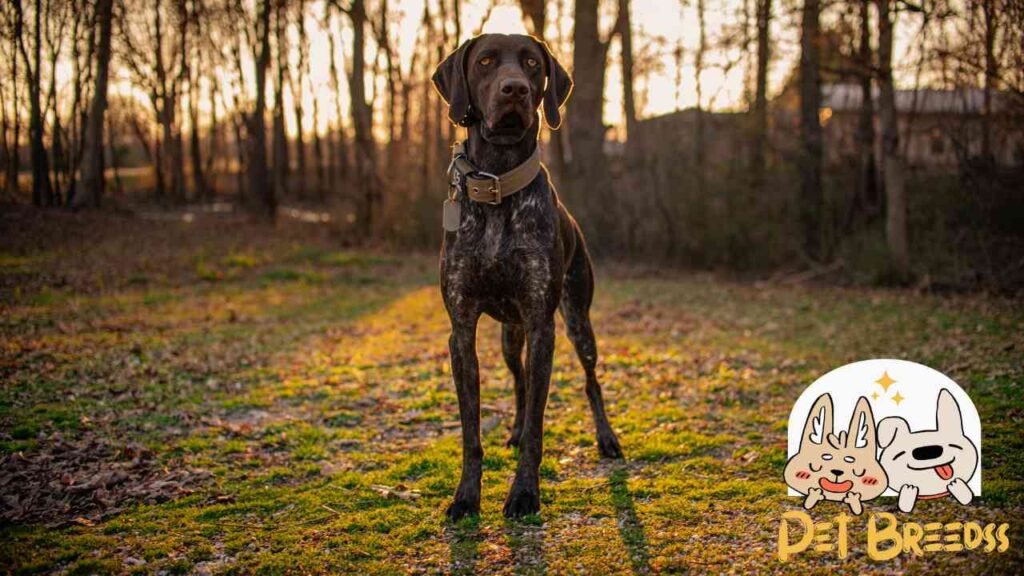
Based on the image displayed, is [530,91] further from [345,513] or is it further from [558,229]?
[345,513]

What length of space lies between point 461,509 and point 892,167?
37.2 ft

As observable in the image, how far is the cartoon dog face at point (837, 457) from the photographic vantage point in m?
3.46

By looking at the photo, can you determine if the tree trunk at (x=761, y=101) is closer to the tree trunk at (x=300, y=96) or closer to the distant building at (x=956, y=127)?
the distant building at (x=956, y=127)

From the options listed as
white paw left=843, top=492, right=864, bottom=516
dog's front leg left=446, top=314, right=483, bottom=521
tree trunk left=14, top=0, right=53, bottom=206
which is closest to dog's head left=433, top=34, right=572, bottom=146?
dog's front leg left=446, top=314, right=483, bottom=521

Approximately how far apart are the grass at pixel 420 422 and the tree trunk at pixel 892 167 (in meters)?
1.45

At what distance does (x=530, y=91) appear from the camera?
4.00 m

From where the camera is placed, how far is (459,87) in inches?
170

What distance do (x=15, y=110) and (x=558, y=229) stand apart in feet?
31.2

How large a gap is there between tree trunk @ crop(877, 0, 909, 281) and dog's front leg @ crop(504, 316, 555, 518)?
1038cm

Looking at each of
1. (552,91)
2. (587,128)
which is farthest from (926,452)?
(587,128)

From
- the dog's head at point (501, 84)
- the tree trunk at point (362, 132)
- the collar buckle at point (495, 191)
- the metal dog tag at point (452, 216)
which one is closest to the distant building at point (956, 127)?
the dog's head at point (501, 84)

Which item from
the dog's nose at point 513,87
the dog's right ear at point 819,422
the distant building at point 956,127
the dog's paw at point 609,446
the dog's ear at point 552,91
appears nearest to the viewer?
the dog's right ear at point 819,422

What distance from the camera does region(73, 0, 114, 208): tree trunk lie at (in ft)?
53.7

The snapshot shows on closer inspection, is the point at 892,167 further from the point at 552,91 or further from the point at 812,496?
the point at 812,496
